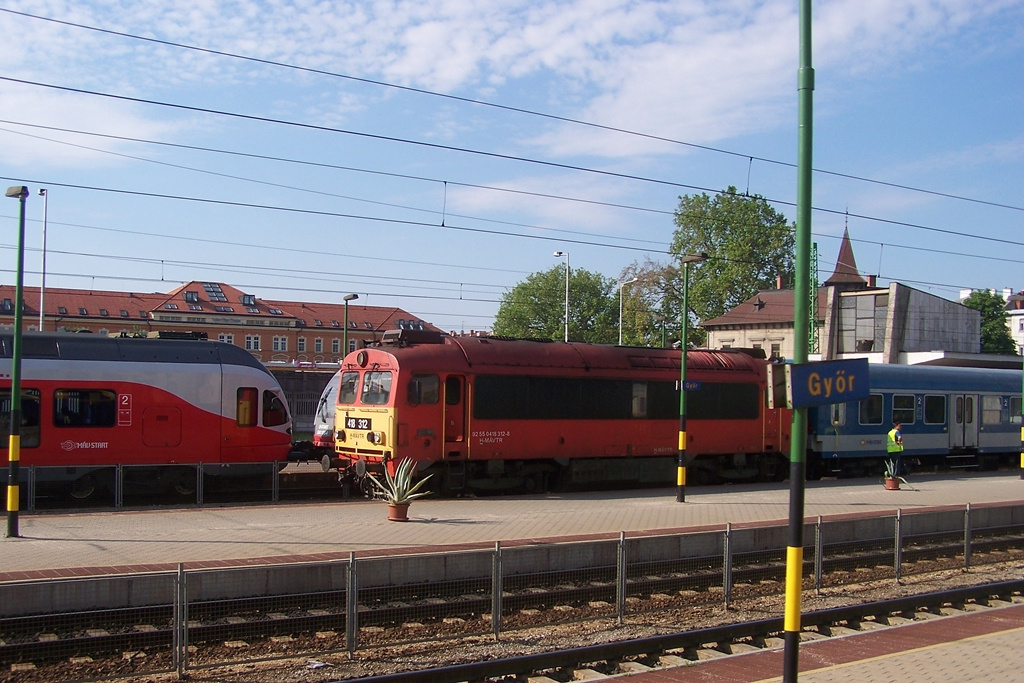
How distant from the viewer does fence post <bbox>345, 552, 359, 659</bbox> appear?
31.7 feet

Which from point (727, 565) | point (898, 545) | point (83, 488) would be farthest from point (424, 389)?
point (898, 545)

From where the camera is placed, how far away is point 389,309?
330 feet

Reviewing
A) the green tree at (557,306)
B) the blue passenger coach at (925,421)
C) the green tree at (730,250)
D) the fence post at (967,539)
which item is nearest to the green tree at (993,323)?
the green tree at (730,250)

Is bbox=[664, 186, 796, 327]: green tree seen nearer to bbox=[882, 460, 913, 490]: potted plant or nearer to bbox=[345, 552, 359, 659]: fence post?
bbox=[882, 460, 913, 490]: potted plant

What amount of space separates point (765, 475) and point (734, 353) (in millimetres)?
3474

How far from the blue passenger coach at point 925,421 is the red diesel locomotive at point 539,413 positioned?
3.10 metres

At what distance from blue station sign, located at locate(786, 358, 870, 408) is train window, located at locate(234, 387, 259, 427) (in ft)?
55.1

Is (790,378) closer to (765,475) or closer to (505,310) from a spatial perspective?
(765,475)

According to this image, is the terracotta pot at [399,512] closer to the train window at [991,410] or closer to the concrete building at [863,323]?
the train window at [991,410]

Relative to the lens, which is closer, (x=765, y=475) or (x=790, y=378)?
(x=790, y=378)

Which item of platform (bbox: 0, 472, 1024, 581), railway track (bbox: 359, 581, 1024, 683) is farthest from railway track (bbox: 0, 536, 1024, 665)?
railway track (bbox: 359, 581, 1024, 683)

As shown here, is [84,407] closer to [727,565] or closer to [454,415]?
[454,415]

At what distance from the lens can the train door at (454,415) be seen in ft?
66.6

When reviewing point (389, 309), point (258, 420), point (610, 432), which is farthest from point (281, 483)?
point (389, 309)
